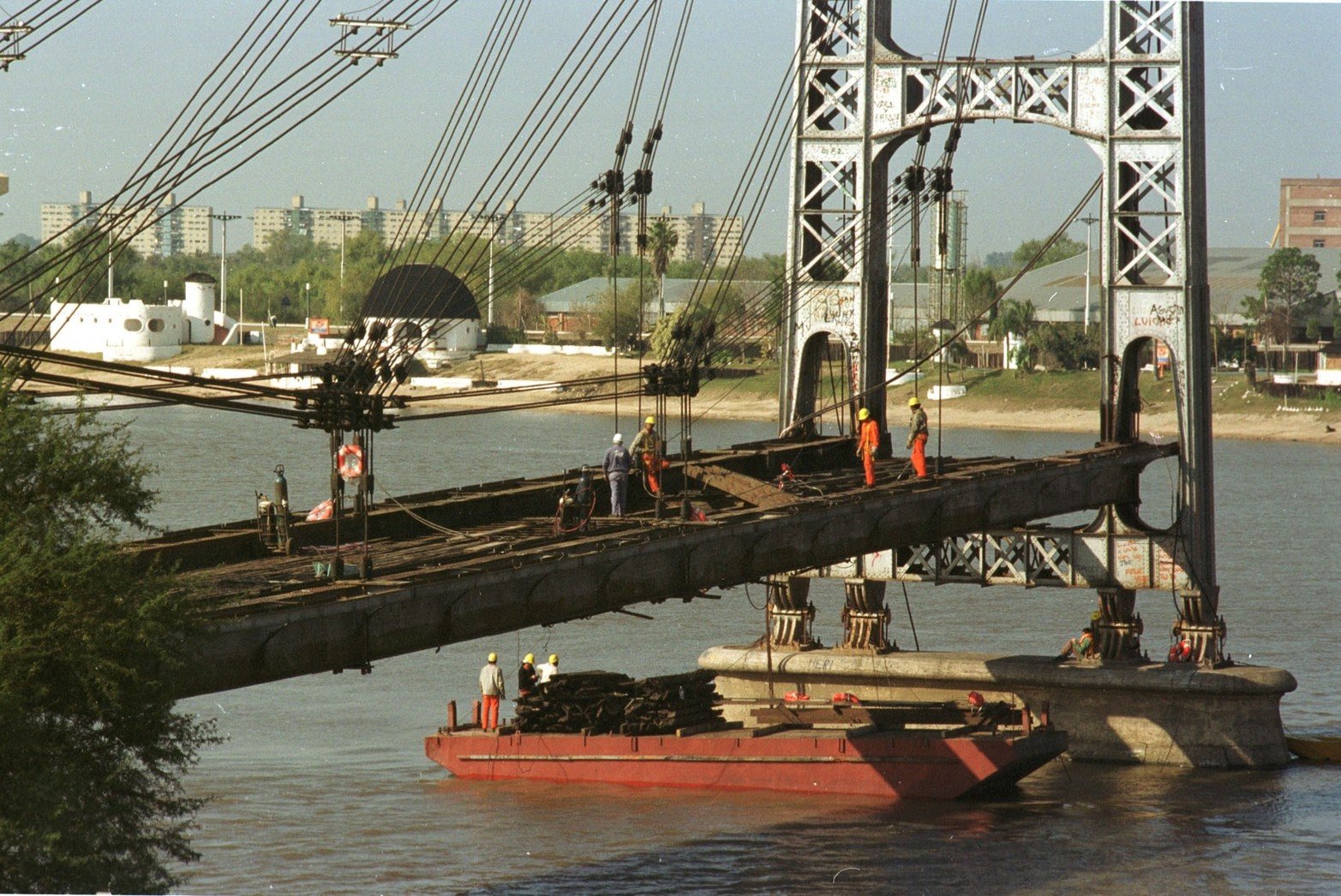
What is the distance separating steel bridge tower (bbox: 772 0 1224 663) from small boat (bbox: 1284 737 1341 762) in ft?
7.11

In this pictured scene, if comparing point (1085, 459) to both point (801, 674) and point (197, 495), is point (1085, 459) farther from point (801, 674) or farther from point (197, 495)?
point (197, 495)

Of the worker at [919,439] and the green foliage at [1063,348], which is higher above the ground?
the green foliage at [1063,348]

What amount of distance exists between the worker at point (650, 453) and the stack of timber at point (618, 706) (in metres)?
4.77

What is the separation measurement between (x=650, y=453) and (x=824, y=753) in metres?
6.28

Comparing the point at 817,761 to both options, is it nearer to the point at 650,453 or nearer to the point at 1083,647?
the point at 650,453

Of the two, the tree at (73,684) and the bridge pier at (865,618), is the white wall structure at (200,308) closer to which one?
the bridge pier at (865,618)

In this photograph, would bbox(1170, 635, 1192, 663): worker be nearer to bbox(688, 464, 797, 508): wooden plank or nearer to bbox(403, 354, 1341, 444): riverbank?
bbox(688, 464, 797, 508): wooden plank

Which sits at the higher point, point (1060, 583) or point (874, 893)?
point (1060, 583)

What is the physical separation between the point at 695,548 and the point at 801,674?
40.3 ft

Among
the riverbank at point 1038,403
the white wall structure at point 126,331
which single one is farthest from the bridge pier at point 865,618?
the white wall structure at point 126,331

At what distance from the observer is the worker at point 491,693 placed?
34562 mm

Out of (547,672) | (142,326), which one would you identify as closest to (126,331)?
(142,326)

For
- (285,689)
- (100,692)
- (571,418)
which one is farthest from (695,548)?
(571,418)

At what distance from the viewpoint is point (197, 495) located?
79.9m
